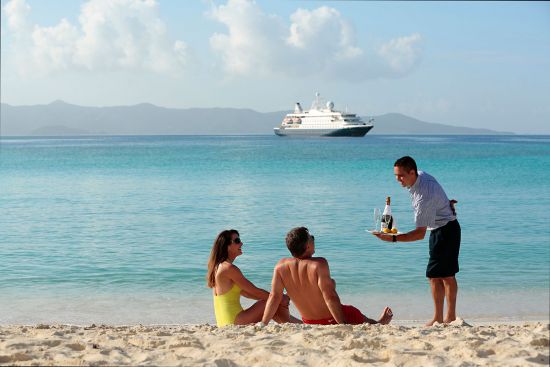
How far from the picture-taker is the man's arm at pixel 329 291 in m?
4.62

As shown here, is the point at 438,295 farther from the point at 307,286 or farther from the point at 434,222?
the point at 307,286

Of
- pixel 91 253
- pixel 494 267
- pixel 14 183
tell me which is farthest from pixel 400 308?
pixel 14 183

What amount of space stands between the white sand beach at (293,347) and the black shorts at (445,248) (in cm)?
45

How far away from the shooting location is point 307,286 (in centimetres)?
473

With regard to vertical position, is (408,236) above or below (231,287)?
above

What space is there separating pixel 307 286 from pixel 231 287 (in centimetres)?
61

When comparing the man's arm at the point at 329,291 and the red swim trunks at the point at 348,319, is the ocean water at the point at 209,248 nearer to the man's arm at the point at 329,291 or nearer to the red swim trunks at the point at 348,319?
the red swim trunks at the point at 348,319

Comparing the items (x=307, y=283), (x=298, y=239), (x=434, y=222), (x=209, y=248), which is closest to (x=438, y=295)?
(x=434, y=222)

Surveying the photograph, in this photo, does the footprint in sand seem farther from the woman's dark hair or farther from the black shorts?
the black shorts

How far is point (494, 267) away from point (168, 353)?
19.4 ft

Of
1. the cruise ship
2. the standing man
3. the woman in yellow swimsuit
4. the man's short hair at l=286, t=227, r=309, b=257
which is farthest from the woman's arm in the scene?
the cruise ship

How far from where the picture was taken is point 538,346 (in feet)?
13.3

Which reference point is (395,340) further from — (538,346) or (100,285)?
(100,285)

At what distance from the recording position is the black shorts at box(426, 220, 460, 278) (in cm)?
505
